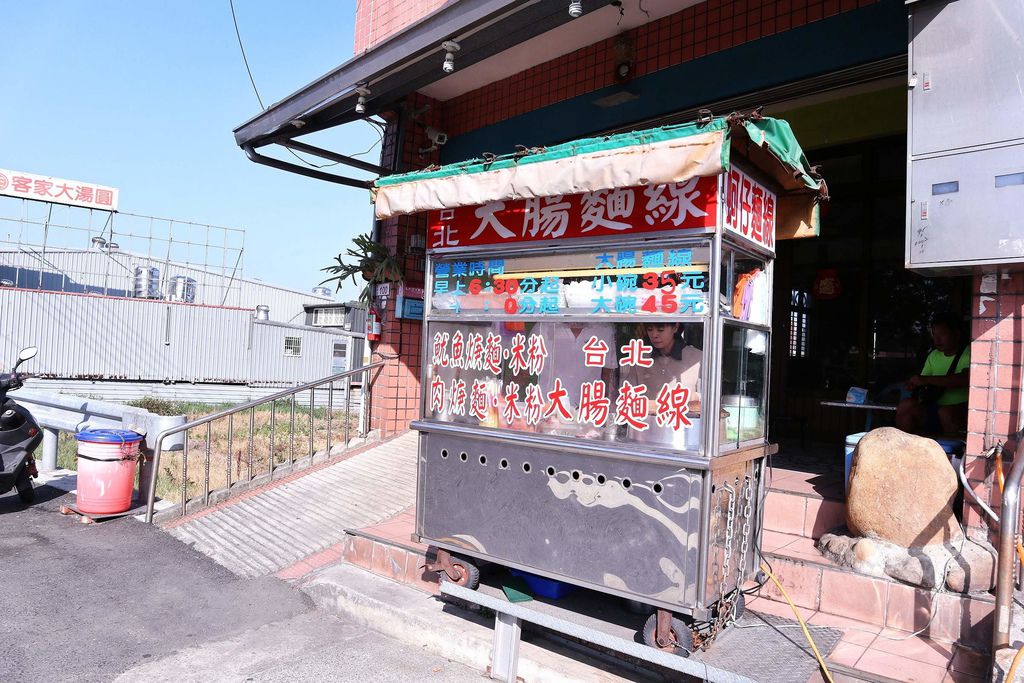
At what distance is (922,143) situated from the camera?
423 centimetres

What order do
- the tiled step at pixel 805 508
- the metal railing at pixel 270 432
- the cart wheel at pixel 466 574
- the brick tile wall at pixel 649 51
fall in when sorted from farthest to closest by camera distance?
the metal railing at pixel 270 432 < the brick tile wall at pixel 649 51 < the tiled step at pixel 805 508 < the cart wheel at pixel 466 574

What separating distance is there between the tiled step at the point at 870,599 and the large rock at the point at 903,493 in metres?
0.32

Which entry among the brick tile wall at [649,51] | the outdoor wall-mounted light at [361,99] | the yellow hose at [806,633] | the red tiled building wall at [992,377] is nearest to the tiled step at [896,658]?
the yellow hose at [806,633]

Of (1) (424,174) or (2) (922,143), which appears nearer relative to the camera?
(2) (922,143)

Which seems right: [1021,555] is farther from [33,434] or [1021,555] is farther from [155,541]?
[33,434]

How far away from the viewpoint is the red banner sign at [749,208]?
12.5 feet

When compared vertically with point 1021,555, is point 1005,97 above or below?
above

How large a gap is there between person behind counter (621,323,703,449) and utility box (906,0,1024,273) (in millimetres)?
1652

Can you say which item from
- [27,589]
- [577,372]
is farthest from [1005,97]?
[27,589]

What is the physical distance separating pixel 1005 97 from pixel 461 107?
6444 millimetres

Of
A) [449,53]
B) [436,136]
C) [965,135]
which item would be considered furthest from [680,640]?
[436,136]

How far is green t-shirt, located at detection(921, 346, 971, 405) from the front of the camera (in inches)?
199

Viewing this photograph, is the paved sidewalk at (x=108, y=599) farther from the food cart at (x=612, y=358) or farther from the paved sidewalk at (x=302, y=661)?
the food cart at (x=612, y=358)

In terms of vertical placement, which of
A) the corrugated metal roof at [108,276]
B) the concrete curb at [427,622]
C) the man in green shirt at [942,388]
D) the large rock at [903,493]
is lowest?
the concrete curb at [427,622]
